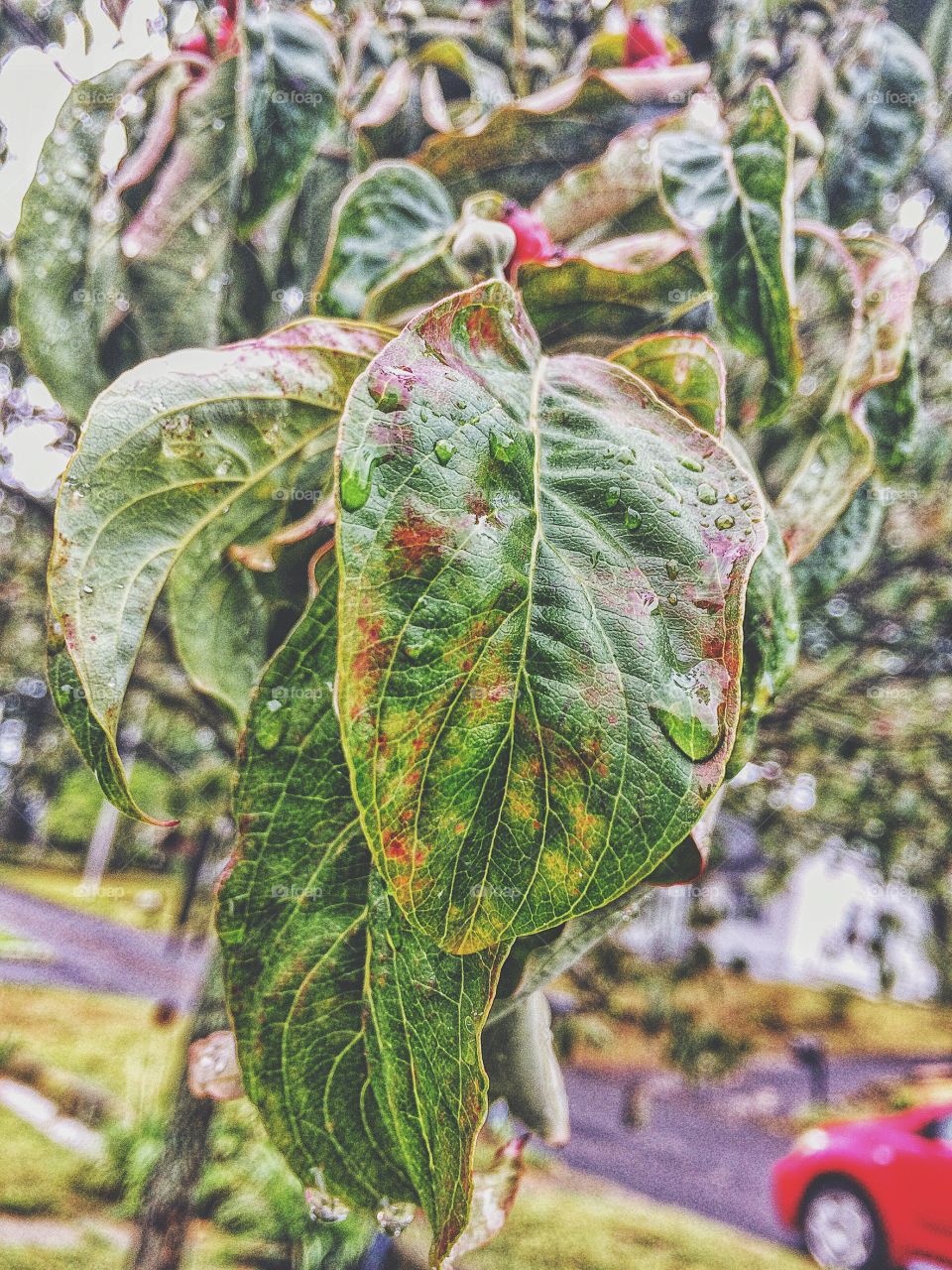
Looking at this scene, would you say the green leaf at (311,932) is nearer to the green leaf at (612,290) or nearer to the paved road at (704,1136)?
the green leaf at (612,290)

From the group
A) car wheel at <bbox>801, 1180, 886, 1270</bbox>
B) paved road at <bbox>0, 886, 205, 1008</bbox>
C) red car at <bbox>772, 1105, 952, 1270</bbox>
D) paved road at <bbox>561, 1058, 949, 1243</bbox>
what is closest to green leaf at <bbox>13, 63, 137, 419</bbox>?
paved road at <bbox>561, 1058, 949, 1243</bbox>

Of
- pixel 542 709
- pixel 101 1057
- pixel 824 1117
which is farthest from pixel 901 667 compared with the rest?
pixel 824 1117

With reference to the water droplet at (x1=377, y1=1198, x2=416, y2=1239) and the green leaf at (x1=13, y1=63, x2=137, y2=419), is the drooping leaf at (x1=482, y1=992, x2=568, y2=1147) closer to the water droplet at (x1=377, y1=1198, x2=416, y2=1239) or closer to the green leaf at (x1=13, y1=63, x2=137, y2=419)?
the water droplet at (x1=377, y1=1198, x2=416, y2=1239)

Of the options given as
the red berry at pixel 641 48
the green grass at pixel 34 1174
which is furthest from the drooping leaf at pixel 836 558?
the green grass at pixel 34 1174

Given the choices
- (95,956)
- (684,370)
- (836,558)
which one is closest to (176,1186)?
(836,558)

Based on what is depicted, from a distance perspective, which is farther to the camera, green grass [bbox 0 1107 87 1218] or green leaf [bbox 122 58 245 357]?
green grass [bbox 0 1107 87 1218]

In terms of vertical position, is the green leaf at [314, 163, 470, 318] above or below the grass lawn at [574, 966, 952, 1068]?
above

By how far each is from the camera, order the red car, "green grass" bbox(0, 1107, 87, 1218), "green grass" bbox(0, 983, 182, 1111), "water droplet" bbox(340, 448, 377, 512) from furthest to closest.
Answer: "green grass" bbox(0, 983, 182, 1111)
the red car
"green grass" bbox(0, 1107, 87, 1218)
"water droplet" bbox(340, 448, 377, 512)
